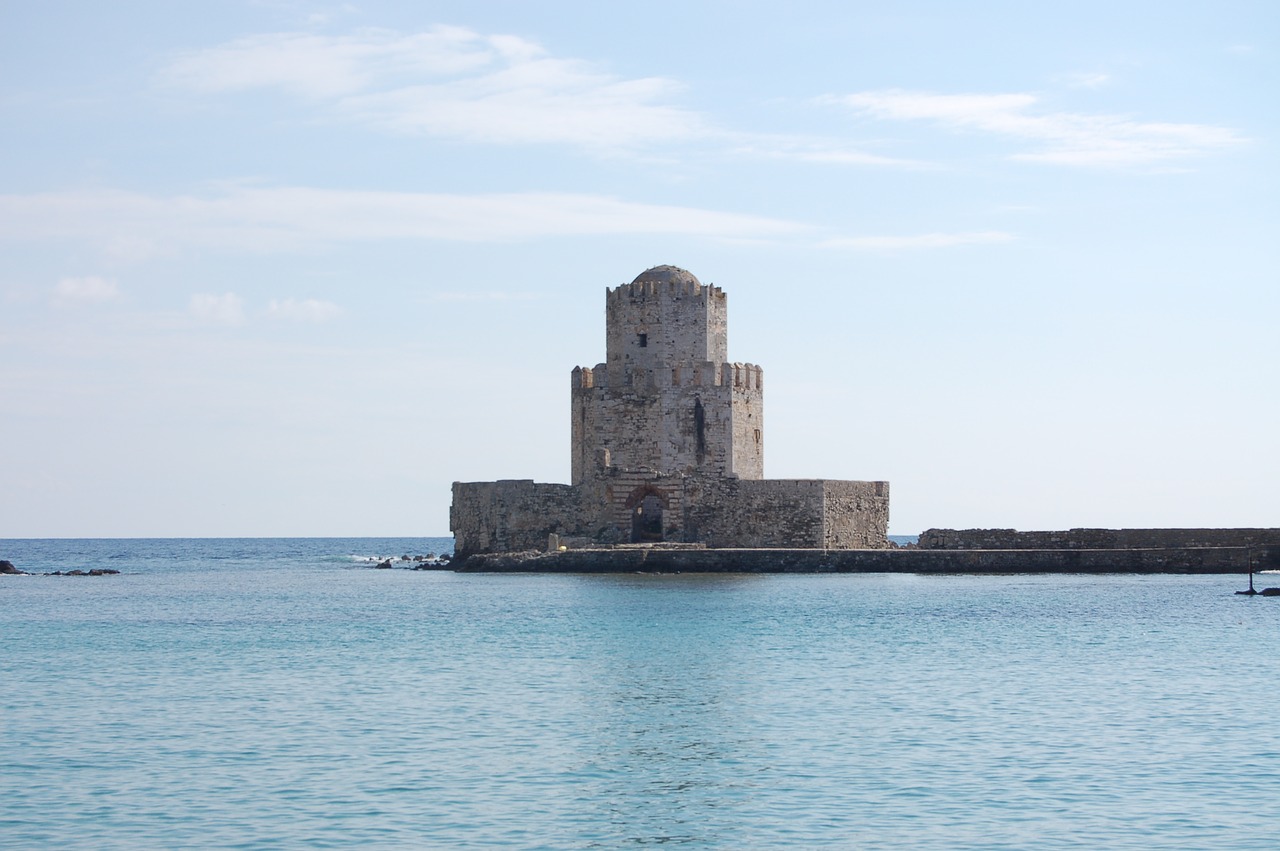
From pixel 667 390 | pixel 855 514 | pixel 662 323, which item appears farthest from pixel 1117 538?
pixel 662 323

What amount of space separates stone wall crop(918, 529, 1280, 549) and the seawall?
588mm

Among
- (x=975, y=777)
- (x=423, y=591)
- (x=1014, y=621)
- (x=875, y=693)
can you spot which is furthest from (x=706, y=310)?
(x=975, y=777)

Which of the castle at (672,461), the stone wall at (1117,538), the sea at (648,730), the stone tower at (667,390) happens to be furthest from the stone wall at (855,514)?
the sea at (648,730)

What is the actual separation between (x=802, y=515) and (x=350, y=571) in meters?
18.6

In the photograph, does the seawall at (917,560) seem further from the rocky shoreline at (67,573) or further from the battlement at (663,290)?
the rocky shoreline at (67,573)

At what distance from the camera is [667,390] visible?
4066 cm

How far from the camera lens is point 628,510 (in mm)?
40688

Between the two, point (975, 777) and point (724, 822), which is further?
point (975, 777)

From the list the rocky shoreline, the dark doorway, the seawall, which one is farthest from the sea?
the rocky shoreline

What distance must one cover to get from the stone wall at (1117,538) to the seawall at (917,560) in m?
0.59

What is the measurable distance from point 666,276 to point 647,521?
6.38m

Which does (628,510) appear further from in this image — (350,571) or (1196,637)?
(1196,637)

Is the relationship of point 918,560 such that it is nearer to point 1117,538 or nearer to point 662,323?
point 1117,538

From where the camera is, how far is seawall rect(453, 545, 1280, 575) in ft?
123
